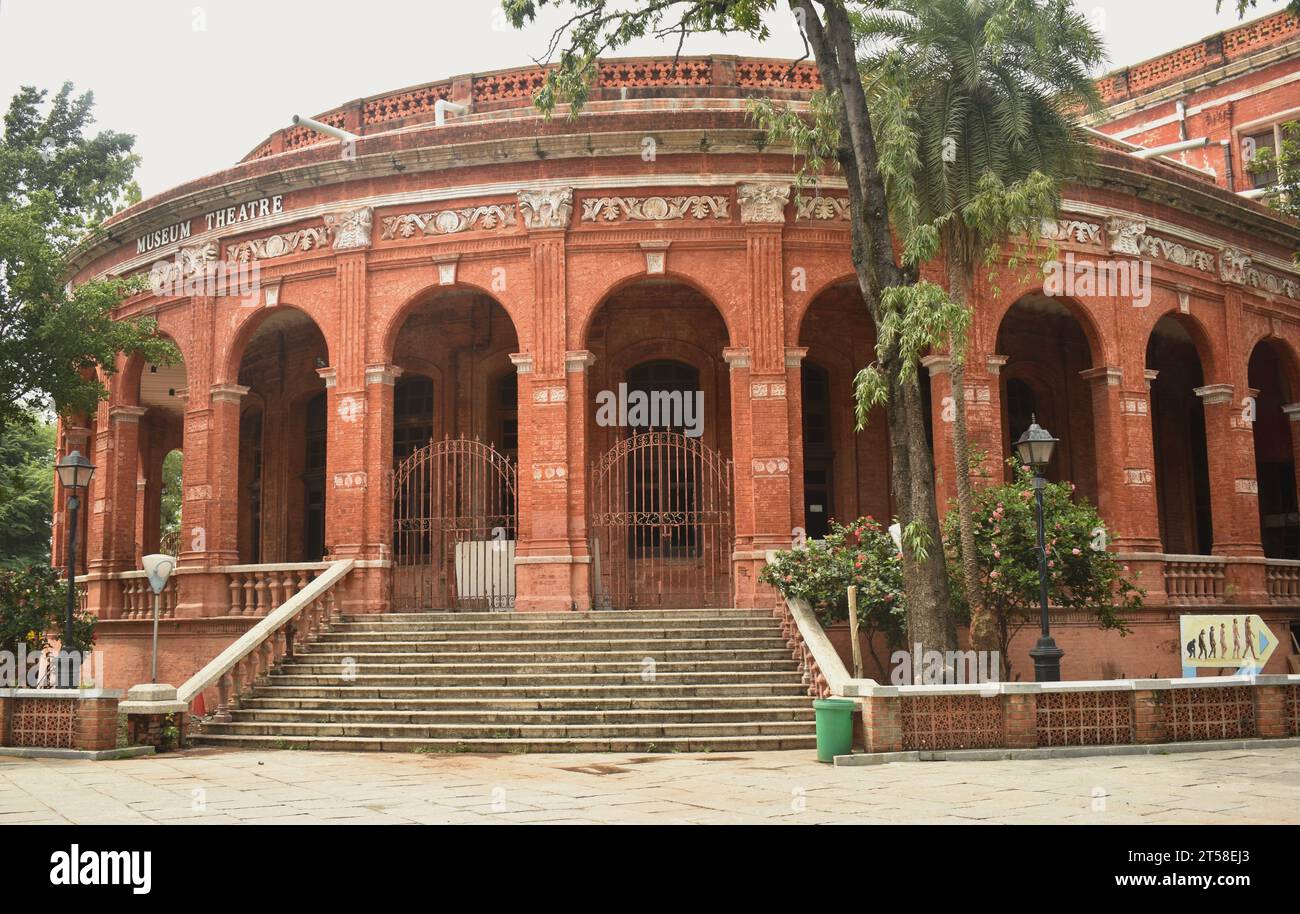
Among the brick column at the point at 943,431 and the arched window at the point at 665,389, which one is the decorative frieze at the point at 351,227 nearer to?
the arched window at the point at 665,389

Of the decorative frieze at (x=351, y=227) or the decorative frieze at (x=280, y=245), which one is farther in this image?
the decorative frieze at (x=280, y=245)

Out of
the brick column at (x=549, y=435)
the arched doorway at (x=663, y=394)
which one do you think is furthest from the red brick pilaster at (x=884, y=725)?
the arched doorway at (x=663, y=394)

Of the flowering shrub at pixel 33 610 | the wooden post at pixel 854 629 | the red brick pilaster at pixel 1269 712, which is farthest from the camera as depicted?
the flowering shrub at pixel 33 610

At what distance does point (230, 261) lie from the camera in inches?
781

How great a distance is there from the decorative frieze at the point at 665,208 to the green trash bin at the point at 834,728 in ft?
28.5

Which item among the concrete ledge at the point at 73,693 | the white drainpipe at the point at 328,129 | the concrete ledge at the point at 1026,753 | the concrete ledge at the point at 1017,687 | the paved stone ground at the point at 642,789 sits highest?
the white drainpipe at the point at 328,129

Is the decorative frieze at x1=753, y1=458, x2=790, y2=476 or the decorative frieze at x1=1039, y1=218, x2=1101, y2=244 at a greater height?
the decorative frieze at x1=1039, y1=218, x2=1101, y2=244

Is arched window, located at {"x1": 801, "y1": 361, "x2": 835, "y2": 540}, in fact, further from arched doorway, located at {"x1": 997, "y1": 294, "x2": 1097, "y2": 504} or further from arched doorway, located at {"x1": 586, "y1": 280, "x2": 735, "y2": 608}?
arched doorway, located at {"x1": 997, "y1": 294, "x2": 1097, "y2": 504}

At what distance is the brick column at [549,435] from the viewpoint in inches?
677

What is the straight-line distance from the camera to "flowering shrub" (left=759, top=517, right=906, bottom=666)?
1495cm

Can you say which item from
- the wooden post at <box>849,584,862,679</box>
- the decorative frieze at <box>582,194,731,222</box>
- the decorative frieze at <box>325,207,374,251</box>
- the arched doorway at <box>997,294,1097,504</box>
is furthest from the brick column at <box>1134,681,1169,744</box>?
the decorative frieze at <box>325,207,374,251</box>

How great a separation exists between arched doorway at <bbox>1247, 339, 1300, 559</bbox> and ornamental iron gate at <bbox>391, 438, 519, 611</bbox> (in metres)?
15.8

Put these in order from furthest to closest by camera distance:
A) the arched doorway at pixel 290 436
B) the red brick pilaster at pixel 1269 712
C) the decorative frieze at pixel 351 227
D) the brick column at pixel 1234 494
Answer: the arched doorway at pixel 290 436
the brick column at pixel 1234 494
the decorative frieze at pixel 351 227
the red brick pilaster at pixel 1269 712
